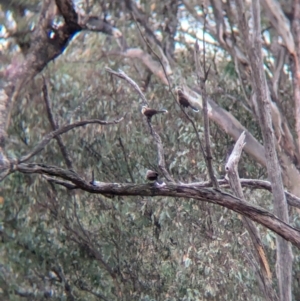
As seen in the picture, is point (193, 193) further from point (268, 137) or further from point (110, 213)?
point (110, 213)

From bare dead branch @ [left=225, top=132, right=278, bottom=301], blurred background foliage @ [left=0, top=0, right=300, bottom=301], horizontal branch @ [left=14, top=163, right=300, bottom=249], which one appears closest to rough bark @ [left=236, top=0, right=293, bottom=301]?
bare dead branch @ [left=225, top=132, right=278, bottom=301]

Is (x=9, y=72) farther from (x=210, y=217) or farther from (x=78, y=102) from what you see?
(x=210, y=217)

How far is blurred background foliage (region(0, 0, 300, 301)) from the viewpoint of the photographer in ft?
17.8

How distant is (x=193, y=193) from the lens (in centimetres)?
222

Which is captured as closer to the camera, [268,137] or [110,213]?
[268,137]

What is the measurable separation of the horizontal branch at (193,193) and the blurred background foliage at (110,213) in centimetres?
298

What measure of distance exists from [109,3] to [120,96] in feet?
3.50

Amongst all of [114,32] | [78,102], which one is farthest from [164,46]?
[78,102]

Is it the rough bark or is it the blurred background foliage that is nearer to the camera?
the rough bark

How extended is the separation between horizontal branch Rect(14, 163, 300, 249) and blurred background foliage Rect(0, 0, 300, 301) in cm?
298

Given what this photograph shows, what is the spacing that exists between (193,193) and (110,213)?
Result: 3.56 meters

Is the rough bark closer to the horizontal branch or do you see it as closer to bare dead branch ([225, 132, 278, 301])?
bare dead branch ([225, 132, 278, 301])

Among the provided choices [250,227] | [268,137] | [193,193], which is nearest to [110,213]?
[250,227]

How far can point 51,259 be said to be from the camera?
5703 mm
